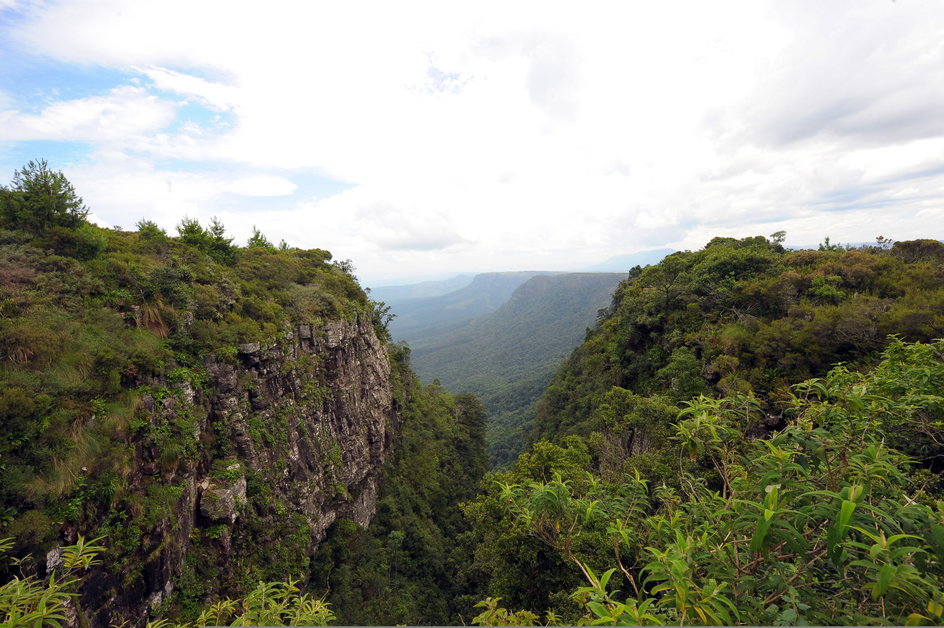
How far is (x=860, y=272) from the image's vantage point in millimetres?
16984

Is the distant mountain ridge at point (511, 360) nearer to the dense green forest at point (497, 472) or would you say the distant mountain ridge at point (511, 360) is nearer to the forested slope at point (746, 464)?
the dense green forest at point (497, 472)

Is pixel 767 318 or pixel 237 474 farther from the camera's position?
pixel 767 318

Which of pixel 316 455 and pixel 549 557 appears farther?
pixel 316 455

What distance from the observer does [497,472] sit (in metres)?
17.0

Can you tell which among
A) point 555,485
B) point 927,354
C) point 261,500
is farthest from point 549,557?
point 261,500

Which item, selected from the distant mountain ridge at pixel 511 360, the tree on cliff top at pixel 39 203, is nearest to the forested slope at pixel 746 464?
the tree on cliff top at pixel 39 203

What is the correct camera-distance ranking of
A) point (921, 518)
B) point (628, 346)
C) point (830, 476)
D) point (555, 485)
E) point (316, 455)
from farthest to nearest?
1. point (628, 346)
2. point (316, 455)
3. point (555, 485)
4. point (830, 476)
5. point (921, 518)

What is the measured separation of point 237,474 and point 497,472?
11418 mm

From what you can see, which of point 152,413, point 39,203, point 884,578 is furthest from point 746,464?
point 39,203

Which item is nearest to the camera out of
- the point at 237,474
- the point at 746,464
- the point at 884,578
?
the point at 884,578

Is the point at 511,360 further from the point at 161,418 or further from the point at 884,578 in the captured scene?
the point at 884,578

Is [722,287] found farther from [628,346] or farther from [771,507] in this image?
[771,507]

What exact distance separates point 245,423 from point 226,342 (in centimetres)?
373

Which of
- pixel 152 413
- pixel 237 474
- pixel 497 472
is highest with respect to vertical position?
pixel 152 413
